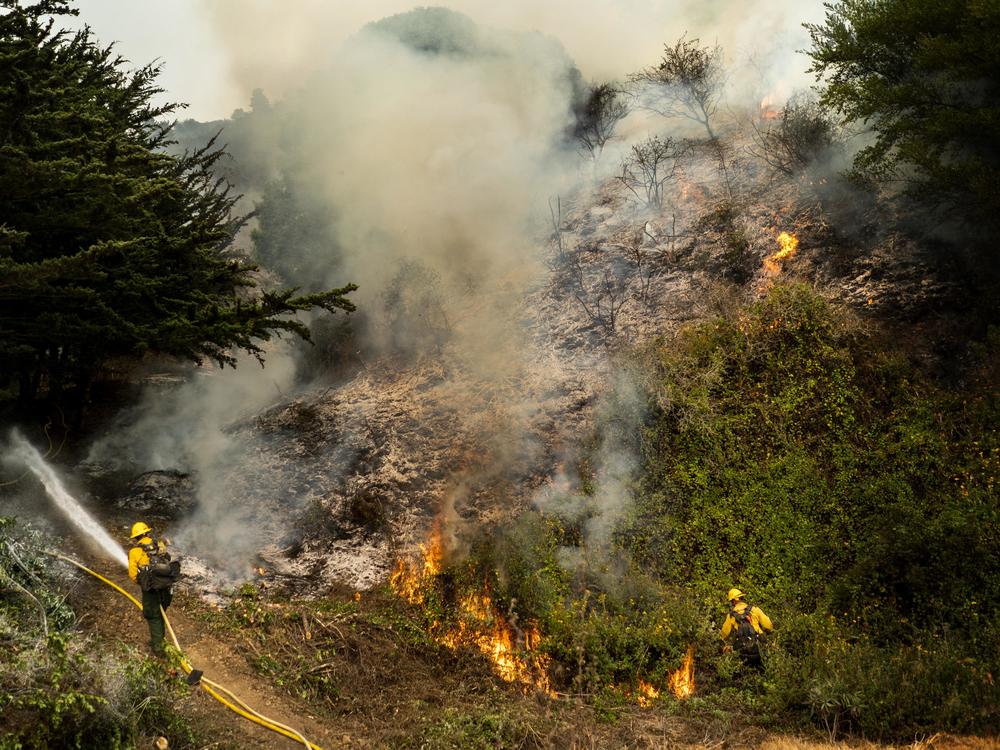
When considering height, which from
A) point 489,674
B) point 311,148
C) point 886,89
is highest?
point 311,148

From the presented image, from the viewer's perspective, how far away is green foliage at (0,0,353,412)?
6.85m

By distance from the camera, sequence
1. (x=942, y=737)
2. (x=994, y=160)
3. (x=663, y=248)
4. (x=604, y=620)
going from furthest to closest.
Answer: (x=663, y=248)
(x=994, y=160)
(x=604, y=620)
(x=942, y=737)

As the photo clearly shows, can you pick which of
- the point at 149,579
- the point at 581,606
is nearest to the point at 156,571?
the point at 149,579

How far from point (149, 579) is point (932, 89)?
12.8 meters

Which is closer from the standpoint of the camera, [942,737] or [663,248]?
[942,737]

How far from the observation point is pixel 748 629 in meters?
6.78

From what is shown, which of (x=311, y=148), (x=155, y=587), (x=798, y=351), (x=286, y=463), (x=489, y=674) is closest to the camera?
(x=155, y=587)

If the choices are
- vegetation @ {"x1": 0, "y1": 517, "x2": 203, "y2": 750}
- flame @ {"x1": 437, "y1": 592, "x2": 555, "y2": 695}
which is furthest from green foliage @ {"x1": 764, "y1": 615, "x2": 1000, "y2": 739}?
vegetation @ {"x1": 0, "y1": 517, "x2": 203, "y2": 750}

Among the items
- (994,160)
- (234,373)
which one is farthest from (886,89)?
(234,373)

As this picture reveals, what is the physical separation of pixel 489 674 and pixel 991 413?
7.74 meters

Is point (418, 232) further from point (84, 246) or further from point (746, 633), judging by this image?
point (746, 633)

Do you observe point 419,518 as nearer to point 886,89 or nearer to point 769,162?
point 886,89

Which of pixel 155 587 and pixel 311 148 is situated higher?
pixel 311 148

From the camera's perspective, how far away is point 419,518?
993 centimetres
